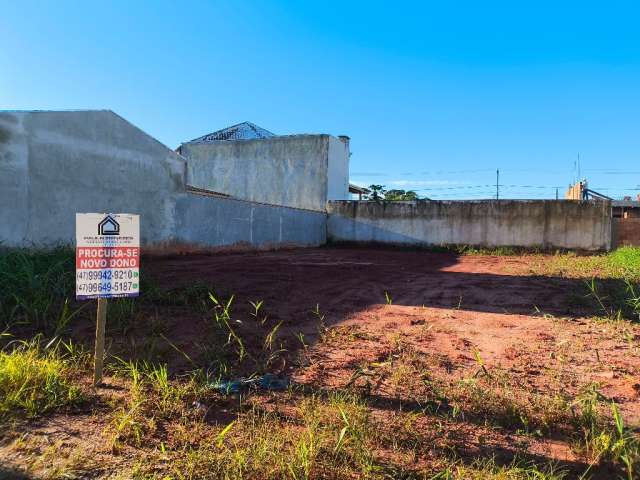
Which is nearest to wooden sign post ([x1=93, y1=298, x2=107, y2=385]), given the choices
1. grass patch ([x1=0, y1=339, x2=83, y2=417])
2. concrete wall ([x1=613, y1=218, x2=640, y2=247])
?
grass patch ([x1=0, y1=339, x2=83, y2=417])

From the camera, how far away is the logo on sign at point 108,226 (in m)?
2.85

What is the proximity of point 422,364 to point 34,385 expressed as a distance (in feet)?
8.55

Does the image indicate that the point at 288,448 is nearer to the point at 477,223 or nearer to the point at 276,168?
the point at 477,223

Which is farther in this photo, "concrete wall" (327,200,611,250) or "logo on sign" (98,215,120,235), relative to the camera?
"concrete wall" (327,200,611,250)

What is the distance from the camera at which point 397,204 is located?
16.7 metres

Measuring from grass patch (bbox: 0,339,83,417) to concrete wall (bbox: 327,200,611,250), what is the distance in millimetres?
14594

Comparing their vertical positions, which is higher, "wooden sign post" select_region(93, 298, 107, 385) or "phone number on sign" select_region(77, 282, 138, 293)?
"phone number on sign" select_region(77, 282, 138, 293)

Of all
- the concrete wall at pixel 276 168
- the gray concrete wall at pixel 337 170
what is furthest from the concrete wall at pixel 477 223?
the concrete wall at pixel 276 168

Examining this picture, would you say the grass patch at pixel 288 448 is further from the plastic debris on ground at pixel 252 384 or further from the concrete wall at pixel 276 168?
the concrete wall at pixel 276 168

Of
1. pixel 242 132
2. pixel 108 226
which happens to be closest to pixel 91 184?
pixel 108 226

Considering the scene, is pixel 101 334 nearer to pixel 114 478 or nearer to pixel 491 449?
pixel 114 478

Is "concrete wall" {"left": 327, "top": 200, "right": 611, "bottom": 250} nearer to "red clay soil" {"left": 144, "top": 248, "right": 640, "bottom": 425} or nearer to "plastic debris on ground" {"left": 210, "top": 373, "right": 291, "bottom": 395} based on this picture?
"red clay soil" {"left": 144, "top": 248, "right": 640, "bottom": 425}

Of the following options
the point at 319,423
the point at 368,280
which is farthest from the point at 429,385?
the point at 368,280

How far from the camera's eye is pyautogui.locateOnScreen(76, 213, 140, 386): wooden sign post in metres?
2.77
